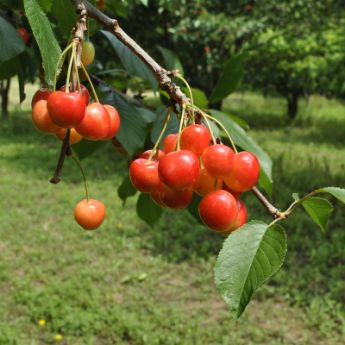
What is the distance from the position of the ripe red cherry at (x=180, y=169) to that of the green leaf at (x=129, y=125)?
0.52 m

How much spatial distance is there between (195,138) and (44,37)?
7.9 inches

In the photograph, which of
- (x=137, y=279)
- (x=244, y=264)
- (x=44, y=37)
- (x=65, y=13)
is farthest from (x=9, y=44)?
(x=137, y=279)

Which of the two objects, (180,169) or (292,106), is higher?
(180,169)

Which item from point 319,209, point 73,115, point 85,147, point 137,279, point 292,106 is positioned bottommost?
point 292,106

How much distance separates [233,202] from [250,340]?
293cm

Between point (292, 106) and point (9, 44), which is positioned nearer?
point (9, 44)

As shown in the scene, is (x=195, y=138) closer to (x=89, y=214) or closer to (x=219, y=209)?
(x=219, y=209)

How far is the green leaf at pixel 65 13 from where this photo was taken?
0.79 metres

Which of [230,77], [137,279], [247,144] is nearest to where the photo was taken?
[247,144]

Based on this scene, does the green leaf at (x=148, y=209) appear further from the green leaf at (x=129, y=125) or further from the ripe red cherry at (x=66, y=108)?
the ripe red cherry at (x=66, y=108)

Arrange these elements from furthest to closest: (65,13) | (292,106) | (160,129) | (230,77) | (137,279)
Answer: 1. (292,106)
2. (137,279)
3. (230,77)
4. (160,129)
5. (65,13)

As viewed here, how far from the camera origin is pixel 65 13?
808mm

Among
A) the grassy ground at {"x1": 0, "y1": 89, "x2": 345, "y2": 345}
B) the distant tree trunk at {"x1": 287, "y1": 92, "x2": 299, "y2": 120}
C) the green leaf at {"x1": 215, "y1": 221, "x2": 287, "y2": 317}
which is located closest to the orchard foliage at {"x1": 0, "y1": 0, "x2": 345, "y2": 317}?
the green leaf at {"x1": 215, "y1": 221, "x2": 287, "y2": 317}

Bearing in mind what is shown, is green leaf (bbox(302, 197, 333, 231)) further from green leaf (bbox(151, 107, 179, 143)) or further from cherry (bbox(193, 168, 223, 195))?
green leaf (bbox(151, 107, 179, 143))
